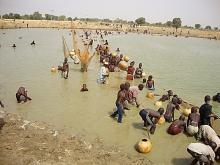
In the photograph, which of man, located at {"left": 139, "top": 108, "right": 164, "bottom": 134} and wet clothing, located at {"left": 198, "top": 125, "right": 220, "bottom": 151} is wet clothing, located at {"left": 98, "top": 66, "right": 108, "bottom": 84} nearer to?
man, located at {"left": 139, "top": 108, "right": 164, "bottom": 134}

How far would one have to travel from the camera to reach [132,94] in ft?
46.3

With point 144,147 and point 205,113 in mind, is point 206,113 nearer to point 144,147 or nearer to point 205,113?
point 205,113

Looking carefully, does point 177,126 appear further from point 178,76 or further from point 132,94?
point 178,76

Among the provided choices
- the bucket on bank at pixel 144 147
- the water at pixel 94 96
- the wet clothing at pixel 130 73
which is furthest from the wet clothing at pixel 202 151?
the wet clothing at pixel 130 73

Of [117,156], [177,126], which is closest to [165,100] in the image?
[177,126]

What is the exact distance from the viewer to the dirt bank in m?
9.49

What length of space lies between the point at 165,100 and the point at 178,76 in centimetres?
873

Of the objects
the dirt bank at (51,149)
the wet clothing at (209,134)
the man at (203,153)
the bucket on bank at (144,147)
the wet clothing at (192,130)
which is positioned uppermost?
the wet clothing at (209,134)

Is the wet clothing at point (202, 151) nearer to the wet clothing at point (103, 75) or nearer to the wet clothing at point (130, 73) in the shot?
the wet clothing at point (103, 75)

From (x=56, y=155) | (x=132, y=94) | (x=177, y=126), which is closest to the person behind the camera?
(x=56, y=155)

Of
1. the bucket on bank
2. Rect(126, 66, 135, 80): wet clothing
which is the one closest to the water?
the bucket on bank

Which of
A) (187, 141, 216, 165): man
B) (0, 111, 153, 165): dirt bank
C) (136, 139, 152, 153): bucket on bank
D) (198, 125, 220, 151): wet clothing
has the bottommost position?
(0, 111, 153, 165): dirt bank

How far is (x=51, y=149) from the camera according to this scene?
10.1 meters

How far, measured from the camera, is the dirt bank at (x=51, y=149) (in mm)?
9492
